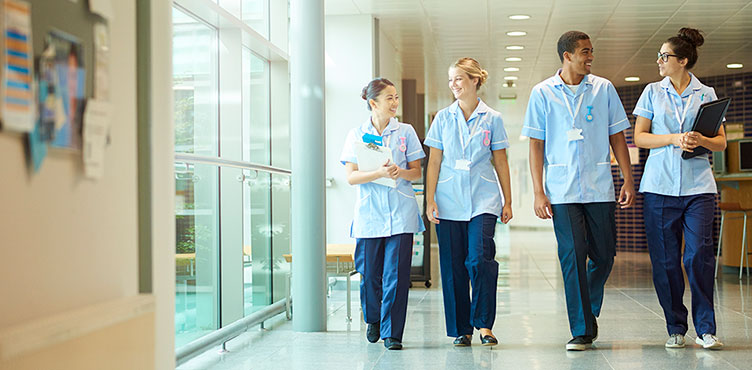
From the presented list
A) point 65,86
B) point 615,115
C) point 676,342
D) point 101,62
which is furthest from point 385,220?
point 65,86

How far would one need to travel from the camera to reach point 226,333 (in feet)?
13.6

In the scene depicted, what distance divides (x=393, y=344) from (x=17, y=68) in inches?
119

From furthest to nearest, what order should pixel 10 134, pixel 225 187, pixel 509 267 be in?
pixel 509 267
pixel 225 187
pixel 10 134

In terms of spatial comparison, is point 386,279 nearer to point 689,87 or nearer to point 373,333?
point 373,333

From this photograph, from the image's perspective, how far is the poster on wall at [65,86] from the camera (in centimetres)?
154

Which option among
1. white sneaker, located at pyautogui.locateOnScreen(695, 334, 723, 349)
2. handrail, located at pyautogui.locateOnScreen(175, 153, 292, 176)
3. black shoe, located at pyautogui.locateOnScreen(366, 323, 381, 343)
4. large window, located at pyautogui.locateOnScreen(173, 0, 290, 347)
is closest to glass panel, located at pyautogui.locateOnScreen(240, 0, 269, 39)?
large window, located at pyautogui.locateOnScreen(173, 0, 290, 347)

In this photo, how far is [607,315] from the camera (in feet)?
17.7

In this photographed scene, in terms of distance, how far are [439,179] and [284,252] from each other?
1.68 m

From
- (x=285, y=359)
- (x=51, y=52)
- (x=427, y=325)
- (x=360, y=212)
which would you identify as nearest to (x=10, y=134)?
(x=51, y=52)

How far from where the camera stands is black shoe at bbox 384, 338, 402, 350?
4.15 m

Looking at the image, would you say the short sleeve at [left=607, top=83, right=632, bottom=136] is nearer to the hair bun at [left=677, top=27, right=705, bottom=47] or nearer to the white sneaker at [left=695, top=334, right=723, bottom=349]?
the hair bun at [left=677, top=27, right=705, bottom=47]

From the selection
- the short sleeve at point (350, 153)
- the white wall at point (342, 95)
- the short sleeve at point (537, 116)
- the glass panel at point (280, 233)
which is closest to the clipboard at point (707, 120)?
the short sleeve at point (537, 116)

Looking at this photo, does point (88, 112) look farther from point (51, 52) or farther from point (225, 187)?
point (225, 187)

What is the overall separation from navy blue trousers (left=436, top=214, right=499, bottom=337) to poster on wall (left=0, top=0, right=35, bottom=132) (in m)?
2.91
